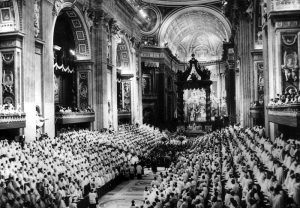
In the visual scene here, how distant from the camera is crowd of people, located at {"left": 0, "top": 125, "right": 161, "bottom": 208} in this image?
9.78 metres

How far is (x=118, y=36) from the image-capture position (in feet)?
96.4

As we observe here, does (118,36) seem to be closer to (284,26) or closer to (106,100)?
(106,100)

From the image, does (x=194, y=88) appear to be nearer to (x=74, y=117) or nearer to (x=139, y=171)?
(x=74, y=117)

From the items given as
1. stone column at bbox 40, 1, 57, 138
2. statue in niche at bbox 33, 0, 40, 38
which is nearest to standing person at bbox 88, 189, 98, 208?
stone column at bbox 40, 1, 57, 138

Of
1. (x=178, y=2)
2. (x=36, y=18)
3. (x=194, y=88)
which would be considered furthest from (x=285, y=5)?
(x=178, y=2)

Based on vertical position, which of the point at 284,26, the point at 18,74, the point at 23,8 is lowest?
the point at 18,74

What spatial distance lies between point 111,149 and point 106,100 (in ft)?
25.8

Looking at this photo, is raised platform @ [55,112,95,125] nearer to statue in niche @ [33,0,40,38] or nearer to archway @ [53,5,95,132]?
archway @ [53,5,95,132]

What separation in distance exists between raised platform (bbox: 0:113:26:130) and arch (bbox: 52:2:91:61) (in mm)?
8863

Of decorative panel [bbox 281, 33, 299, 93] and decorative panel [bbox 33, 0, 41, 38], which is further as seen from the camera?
decorative panel [bbox 33, 0, 41, 38]

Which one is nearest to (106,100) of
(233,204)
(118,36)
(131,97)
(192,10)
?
(118,36)

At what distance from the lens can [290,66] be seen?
49.7ft

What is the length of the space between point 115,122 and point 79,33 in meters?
7.10

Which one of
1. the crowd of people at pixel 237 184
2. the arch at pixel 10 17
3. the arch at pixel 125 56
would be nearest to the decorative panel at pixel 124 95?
the arch at pixel 125 56
